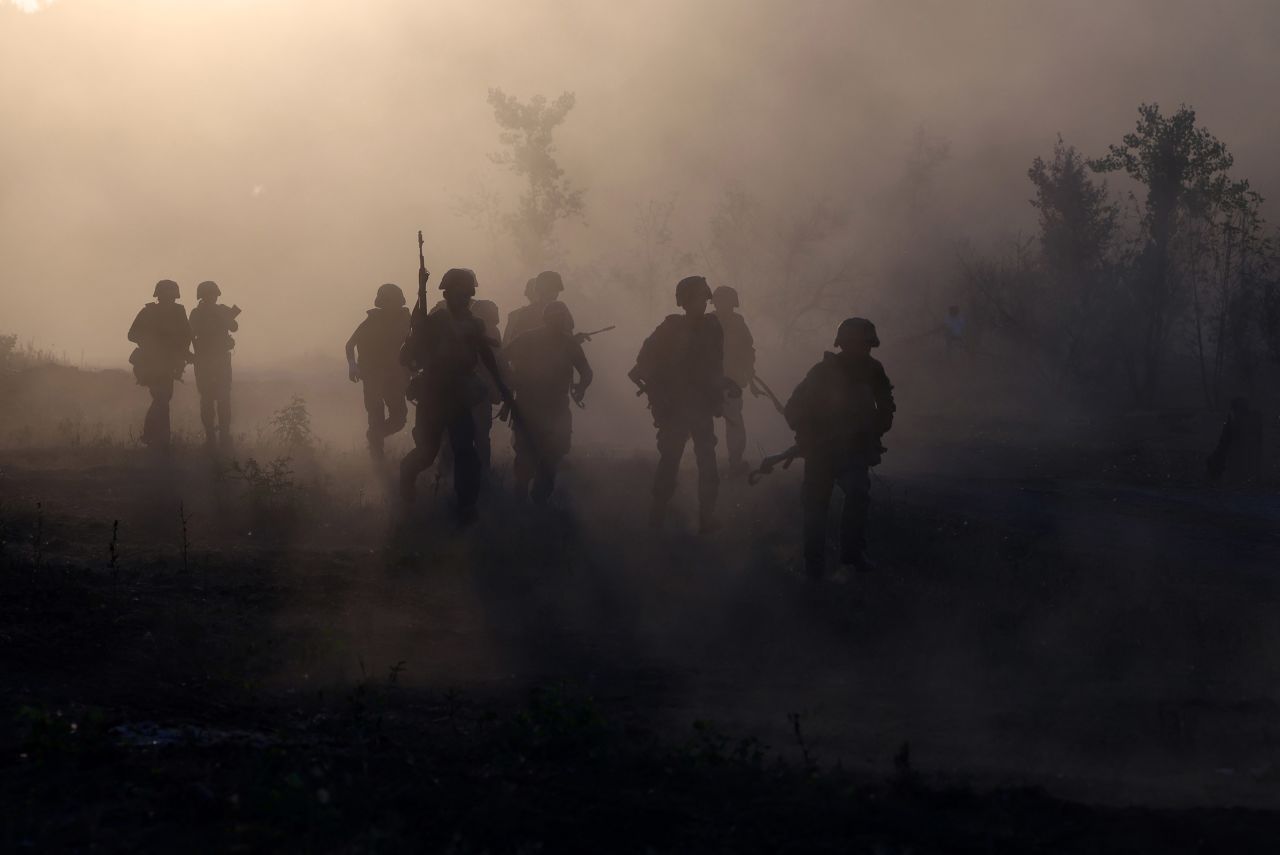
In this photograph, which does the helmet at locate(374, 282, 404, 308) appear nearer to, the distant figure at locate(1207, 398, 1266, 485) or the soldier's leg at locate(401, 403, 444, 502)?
the soldier's leg at locate(401, 403, 444, 502)

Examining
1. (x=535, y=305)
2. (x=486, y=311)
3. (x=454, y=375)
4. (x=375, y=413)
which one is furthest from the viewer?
(x=375, y=413)

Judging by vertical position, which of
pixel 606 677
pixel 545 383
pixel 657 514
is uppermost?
pixel 545 383

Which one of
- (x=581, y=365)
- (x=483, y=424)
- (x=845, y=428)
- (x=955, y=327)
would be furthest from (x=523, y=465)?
(x=955, y=327)

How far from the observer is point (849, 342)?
1012 centimetres

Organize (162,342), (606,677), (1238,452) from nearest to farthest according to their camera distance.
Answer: (606,677)
(162,342)
(1238,452)

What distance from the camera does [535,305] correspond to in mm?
13711

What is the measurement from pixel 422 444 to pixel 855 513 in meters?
3.45

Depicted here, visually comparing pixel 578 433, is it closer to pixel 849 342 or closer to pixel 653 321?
pixel 849 342

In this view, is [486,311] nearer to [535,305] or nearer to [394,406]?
[535,305]

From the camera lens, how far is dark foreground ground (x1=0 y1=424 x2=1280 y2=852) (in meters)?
5.32

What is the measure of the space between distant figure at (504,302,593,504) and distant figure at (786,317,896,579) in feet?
9.20

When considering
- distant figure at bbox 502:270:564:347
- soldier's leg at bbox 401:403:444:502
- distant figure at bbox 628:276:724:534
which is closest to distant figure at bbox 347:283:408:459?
distant figure at bbox 502:270:564:347

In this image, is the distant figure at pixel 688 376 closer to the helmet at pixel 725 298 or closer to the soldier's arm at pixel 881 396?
the soldier's arm at pixel 881 396

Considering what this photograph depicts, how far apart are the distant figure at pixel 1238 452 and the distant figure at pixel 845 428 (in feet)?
35.1
